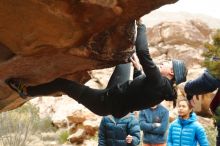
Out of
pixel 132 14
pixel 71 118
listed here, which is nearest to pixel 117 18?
pixel 132 14

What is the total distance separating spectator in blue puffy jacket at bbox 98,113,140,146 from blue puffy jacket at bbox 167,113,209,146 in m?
0.55

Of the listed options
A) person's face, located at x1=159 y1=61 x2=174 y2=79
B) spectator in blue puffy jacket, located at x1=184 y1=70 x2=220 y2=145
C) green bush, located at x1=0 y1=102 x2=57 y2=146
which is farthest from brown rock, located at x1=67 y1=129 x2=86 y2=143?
spectator in blue puffy jacket, located at x1=184 y1=70 x2=220 y2=145

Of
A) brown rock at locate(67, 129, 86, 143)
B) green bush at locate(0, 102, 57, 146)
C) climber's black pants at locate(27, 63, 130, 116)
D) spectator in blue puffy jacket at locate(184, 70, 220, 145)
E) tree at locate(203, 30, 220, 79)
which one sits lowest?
brown rock at locate(67, 129, 86, 143)

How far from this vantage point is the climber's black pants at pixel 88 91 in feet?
17.7

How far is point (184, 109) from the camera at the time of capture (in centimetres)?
671

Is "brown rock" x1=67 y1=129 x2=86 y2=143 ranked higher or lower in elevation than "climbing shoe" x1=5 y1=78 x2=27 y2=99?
lower

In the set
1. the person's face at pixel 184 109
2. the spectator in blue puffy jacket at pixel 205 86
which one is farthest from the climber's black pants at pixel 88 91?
the person's face at pixel 184 109

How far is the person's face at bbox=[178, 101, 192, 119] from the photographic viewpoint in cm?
668

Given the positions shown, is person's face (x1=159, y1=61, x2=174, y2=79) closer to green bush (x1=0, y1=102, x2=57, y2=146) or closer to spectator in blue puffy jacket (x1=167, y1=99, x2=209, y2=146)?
spectator in blue puffy jacket (x1=167, y1=99, x2=209, y2=146)

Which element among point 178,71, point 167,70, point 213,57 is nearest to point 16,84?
point 167,70

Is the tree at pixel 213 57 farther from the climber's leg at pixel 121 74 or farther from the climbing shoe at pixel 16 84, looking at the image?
the climbing shoe at pixel 16 84

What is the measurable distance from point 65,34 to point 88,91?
1624mm

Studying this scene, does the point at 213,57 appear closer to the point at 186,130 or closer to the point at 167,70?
the point at 167,70

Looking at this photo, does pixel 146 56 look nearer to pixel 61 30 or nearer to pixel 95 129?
pixel 61 30
